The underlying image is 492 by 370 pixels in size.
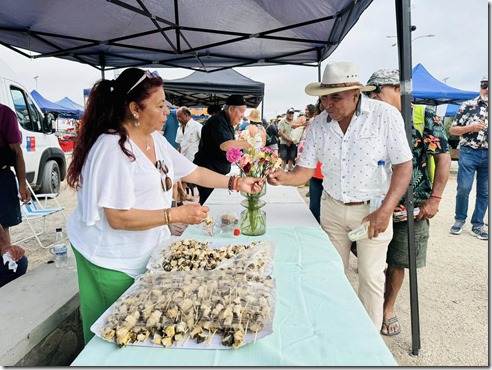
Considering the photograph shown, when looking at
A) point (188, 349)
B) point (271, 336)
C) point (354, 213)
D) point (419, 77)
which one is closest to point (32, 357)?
point (188, 349)

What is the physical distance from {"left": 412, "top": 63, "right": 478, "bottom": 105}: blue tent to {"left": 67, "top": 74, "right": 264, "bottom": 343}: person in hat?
471 inches

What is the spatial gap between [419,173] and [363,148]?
642 mm

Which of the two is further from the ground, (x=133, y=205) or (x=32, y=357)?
(x=133, y=205)

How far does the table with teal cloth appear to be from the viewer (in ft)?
2.77

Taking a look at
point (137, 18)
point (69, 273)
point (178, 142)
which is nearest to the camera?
point (69, 273)

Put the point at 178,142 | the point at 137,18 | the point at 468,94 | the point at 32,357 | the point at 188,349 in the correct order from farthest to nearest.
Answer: the point at 468,94, the point at 178,142, the point at 137,18, the point at 32,357, the point at 188,349

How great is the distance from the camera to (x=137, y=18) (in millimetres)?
3707

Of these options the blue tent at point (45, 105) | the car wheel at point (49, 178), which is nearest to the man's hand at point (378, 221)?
the car wheel at point (49, 178)

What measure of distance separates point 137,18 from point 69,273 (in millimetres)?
2929

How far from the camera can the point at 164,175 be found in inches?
57.8

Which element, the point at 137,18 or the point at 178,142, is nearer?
the point at 137,18

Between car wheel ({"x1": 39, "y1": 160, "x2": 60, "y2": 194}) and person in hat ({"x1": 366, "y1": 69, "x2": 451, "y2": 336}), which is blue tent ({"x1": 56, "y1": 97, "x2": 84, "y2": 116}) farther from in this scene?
person in hat ({"x1": 366, "y1": 69, "x2": 451, "y2": 336})

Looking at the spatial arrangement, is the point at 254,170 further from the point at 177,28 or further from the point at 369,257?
the point at 177,28

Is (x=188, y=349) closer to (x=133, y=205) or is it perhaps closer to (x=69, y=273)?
(x=133, y=205)
